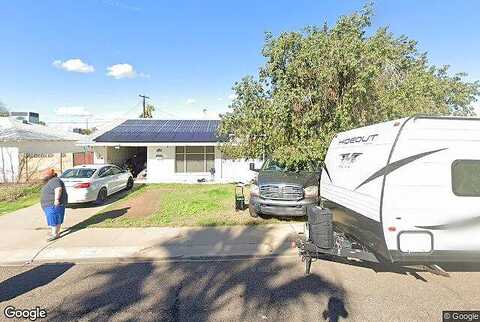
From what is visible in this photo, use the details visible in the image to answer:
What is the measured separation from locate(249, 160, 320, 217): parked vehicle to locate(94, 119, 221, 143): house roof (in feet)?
28.3

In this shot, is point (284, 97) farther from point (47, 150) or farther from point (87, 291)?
point (47, 150)

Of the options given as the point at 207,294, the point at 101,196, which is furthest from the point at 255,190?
the point at 101,196

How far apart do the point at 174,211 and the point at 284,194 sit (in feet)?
12.8

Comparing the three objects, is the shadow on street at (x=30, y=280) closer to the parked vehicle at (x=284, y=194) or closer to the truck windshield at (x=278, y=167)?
the parked vehicle at (x=284, y=194)

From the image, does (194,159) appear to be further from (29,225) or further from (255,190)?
(29,225)

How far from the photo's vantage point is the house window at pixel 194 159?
58.3ft

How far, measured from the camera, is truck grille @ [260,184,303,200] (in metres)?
7.63

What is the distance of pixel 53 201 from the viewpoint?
679 centimetres

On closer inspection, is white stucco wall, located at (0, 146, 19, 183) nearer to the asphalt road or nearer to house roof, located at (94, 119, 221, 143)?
house roof, located at (94, 119, 221, 143)

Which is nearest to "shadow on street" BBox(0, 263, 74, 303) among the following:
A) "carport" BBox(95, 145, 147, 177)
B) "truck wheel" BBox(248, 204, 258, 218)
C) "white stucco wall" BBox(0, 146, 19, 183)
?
"truck wheel" BBox(248, 204, 258, 218)

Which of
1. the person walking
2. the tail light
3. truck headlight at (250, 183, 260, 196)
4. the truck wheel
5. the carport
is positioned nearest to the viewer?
the person walking

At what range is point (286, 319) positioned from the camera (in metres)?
3.67

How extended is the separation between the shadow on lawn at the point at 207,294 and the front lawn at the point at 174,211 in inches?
108

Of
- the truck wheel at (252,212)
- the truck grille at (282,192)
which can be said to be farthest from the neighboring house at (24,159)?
the truck grille at (282,192)
